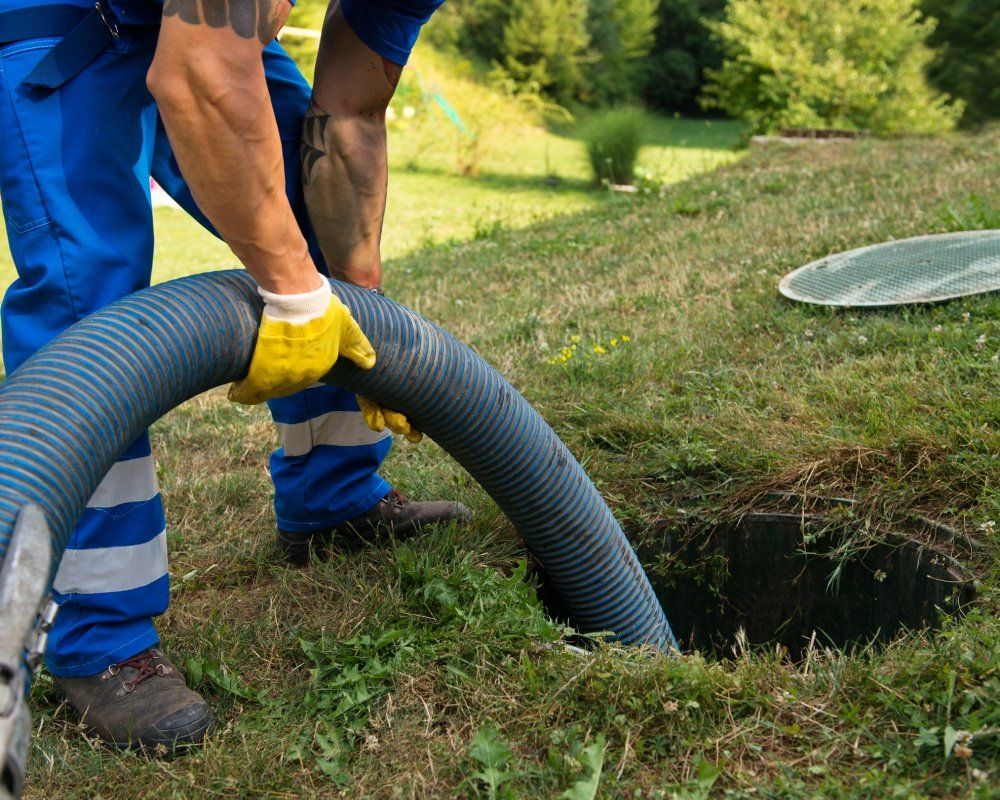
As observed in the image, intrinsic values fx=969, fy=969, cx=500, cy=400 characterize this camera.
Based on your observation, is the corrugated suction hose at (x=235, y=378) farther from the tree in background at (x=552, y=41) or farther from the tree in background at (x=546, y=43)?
the tree in background at (x=546, y=43)

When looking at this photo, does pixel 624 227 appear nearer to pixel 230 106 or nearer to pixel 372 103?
pixel 372 103

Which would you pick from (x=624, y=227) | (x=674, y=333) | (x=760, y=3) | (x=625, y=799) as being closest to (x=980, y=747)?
(x=625, y=799)

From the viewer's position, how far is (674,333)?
3.95 metres

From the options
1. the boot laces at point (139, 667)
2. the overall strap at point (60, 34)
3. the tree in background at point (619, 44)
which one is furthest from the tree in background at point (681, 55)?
the boot laces at point (139, 667)

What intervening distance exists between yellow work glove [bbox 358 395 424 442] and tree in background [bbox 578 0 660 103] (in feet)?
78.7

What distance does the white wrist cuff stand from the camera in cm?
189

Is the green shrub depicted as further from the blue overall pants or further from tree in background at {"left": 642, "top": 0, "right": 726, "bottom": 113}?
tree in background at {"left": 642, "top": 0, "right": 726, "bottom": 113}

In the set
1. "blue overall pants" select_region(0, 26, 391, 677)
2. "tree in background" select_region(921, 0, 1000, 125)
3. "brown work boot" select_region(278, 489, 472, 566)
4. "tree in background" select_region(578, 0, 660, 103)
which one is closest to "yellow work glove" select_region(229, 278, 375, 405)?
"blue overall pants" select_region(0, 26, 391, 677)

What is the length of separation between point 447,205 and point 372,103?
1015cm

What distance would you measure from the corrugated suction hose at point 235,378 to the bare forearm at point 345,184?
390mm

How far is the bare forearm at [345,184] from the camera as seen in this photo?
2432mm

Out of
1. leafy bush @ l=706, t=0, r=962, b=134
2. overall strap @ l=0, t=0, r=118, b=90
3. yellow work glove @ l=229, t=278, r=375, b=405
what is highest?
overall strap @ l=0, t=0, r=118, b=90

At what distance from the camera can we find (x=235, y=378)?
77.5 inches

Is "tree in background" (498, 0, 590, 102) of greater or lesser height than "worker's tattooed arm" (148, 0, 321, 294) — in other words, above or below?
below
